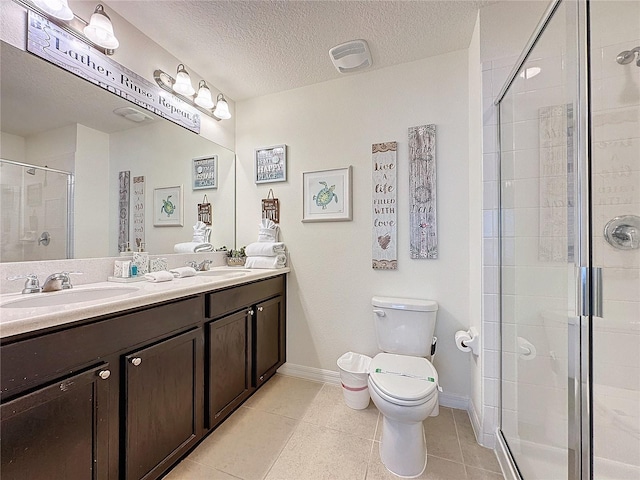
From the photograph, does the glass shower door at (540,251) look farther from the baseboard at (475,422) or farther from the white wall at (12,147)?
the white wall at (12,147)

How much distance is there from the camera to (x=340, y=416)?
5.54 ft

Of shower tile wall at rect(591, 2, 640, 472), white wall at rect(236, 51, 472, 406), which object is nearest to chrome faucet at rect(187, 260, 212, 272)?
white wall at rect(236, 51, 472, 406)

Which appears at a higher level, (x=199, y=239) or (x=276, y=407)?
(x=199, y=239)

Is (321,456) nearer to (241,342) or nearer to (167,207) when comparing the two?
(241,342)

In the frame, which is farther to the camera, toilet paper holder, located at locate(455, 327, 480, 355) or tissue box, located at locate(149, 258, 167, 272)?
tissue box, located at locate(149, 258, 167, 272)

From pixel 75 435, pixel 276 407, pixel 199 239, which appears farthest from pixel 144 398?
pixel 199 239

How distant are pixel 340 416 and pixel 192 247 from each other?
1.58 meters

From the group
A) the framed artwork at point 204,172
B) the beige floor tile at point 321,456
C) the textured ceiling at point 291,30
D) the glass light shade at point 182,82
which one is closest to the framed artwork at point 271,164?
the framed artwork at point 204,172

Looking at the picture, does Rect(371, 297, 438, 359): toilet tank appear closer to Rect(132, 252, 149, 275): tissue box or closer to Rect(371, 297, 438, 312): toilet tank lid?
Rect(371, 297, 438, 312): toilet tank lid

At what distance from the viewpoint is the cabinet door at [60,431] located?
0.74 meters

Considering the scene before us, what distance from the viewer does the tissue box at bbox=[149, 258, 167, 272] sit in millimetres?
1691

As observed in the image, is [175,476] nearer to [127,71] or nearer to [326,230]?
[326,230]

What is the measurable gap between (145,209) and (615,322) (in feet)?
8.40

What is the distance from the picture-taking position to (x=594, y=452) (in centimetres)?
94
